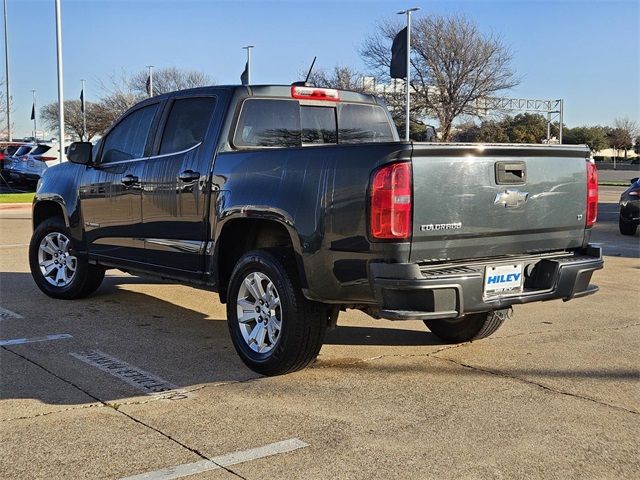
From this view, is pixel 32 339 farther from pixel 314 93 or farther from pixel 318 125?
pixel 314 93

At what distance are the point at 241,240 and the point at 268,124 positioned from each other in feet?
3.28

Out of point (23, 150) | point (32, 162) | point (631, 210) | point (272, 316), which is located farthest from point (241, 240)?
point (23, 150)

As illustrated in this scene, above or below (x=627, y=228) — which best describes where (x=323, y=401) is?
below

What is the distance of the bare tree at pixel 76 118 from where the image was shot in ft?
210

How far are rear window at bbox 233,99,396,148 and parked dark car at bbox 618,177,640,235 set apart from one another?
30.0 feet

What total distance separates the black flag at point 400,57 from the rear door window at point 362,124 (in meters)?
19.7

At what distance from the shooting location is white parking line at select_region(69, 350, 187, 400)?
476 cm

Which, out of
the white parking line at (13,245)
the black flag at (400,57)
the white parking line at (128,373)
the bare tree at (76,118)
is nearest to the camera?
the white parking line at (128,373)

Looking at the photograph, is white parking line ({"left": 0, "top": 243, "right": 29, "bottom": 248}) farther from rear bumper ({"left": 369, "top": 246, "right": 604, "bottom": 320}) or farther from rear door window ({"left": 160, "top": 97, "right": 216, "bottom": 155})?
rear bumper ({"left": 369, "top": 246, "right": 604, "bottom": 320})

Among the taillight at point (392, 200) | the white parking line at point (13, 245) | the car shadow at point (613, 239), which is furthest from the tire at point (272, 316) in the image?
the car shadow at point (613, 239)

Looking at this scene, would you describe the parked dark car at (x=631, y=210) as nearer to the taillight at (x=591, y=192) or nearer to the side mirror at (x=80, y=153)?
the taillight at (x=591, y=192)

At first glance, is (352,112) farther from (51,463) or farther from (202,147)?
(51,463)

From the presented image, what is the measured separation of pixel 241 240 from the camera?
18.3 feet

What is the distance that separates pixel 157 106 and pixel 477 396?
368 cm
